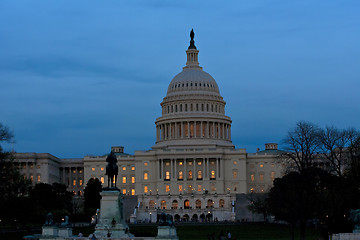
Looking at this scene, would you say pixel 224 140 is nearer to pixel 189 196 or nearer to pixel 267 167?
pixel 267 167

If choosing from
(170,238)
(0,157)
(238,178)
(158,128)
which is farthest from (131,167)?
(170,238)

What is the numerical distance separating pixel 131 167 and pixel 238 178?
→ 25911 millimetres

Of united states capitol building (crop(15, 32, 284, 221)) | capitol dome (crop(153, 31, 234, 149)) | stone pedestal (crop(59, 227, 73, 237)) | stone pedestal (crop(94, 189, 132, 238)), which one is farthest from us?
capitol dome (crop(153, 31, 234, 149))

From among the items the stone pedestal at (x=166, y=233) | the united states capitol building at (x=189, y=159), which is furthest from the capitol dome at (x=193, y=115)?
the stone pedestal at (x=166, y=233)

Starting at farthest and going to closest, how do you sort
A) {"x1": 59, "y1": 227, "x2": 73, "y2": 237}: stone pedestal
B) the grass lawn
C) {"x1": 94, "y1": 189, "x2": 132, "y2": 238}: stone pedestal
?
the grass lawn
{"x1": 59, "y1": 227, "x2": 73, "y2": 237}: stone pedestal
{"x1": 94, "y1": 189, "x2": 132, "y2": 238}: stone pedestal

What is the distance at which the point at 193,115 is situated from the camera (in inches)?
7082

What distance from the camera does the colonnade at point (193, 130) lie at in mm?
180750

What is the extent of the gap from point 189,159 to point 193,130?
998 cm

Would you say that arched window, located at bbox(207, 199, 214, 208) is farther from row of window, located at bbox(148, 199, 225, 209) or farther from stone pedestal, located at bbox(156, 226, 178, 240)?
stone pedestal, located at bbox(156, 226, 178, 240)

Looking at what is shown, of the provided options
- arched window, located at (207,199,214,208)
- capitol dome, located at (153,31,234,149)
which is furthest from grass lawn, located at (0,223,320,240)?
capitol dome, located at (153,31,234,149)

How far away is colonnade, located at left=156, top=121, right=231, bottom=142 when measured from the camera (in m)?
181

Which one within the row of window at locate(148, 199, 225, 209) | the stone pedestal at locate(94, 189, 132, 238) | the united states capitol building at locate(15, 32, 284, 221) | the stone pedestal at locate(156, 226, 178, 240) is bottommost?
the stone pedestal at locate(156, 226, 178, 240)

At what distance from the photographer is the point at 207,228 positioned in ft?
334

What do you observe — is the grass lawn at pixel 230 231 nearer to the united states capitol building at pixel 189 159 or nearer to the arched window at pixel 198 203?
the arched window at pixel 198 203
